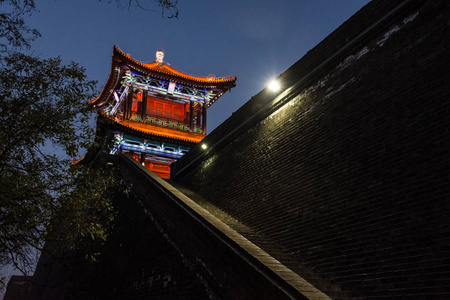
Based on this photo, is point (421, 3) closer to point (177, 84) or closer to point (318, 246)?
point (318, 246)

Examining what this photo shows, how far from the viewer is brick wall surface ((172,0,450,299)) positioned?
4141mm

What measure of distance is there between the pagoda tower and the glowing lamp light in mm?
9488

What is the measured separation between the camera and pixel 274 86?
8656 millimetres

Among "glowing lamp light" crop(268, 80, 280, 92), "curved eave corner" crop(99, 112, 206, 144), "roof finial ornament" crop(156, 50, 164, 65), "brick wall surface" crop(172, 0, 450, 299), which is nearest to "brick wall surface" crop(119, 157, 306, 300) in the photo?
"brick wall surface" crop(172, 0, 450, 299)

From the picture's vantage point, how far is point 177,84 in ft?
68.8

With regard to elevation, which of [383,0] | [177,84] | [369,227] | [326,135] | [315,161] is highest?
[177,84]

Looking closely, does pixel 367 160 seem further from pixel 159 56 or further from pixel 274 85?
pixel 159 56

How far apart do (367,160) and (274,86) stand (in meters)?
3.92

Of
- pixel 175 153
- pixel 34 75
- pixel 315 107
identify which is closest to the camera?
pixel 34 75

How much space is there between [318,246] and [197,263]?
1.90 m

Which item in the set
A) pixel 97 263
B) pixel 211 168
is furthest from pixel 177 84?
pixel 97 263

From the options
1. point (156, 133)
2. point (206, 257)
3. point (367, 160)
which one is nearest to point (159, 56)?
point (156, 133)

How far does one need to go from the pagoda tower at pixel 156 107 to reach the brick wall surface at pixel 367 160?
9944mm

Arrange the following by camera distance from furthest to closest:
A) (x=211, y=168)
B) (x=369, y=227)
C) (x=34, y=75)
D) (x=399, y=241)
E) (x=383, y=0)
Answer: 1. (x=211, y=168)
2. (x=383, y=0)
3. (x=34, y=75)
4. (x=369, y=227)
5. (x=399, y=241)
